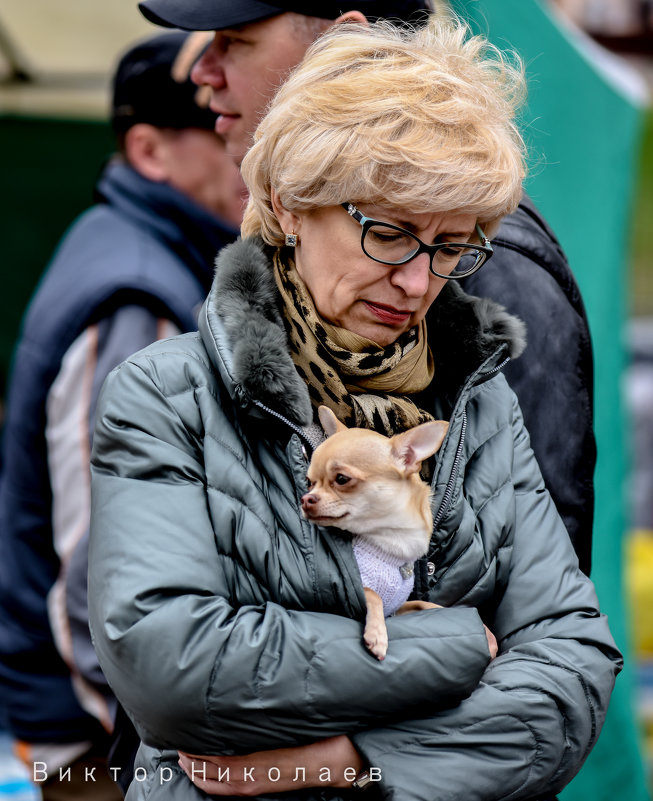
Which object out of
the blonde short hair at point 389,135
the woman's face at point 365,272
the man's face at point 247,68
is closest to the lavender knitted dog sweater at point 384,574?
the woman's face at point 365,272

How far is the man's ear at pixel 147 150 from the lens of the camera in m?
3.90

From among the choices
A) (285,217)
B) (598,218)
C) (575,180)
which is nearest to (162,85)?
(575,180)

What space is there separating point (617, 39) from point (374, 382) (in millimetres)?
8710

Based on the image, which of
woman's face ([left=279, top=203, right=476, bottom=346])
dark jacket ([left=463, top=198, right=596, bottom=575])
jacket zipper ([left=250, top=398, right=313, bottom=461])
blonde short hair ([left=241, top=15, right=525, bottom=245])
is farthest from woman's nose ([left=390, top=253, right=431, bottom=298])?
dark jacket ([left=463, top=198, right=596, bottom=575])

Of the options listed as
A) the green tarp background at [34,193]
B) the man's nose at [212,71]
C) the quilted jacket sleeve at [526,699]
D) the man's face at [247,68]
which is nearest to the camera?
the quilted jacket sleeve at [526,699]

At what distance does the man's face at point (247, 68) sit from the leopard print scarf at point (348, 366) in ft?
2.55

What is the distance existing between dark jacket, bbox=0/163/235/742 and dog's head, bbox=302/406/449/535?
51.2 inches

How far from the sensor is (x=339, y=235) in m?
2.00

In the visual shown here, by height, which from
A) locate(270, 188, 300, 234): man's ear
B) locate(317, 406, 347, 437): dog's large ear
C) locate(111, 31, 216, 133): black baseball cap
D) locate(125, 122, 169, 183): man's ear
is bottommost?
locate(125, 122, 169, 183): man's ear

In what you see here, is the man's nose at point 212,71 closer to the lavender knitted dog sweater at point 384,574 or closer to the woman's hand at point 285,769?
the lavender knitted dog sweater at point 384,574

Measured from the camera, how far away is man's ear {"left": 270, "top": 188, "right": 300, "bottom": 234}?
6.86 ft

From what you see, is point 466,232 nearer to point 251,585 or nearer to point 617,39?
point 251,585

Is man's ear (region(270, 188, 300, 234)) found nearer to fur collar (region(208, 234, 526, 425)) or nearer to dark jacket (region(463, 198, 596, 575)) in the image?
fur collar (region(208, 234, 526, 425))

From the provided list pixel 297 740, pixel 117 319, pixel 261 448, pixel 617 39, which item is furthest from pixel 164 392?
pixel 617 39
